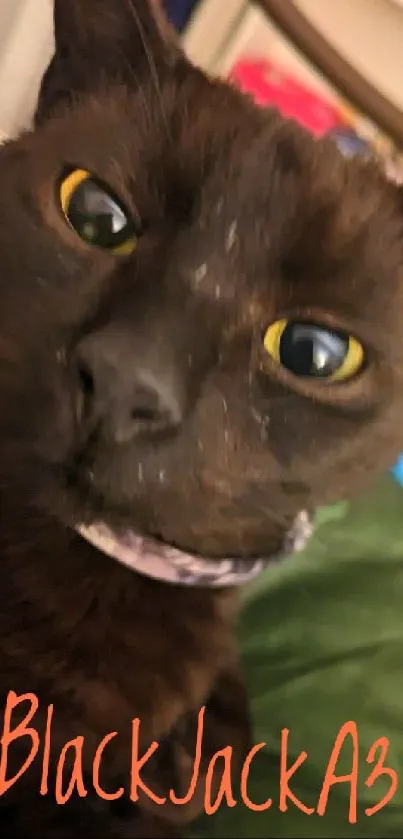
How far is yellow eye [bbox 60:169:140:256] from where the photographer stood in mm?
562

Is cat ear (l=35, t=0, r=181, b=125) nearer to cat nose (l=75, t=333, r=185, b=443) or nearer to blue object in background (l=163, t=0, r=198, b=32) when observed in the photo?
cat nose (l=75, t=333, r=185, b=443)

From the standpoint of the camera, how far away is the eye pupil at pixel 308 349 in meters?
0.53

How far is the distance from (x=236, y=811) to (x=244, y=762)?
0.07 meters

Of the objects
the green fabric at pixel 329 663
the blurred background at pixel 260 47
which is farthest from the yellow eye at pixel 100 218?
the blurred background at pixel 260 47

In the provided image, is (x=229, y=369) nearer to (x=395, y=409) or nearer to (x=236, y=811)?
(x=395, y=409)

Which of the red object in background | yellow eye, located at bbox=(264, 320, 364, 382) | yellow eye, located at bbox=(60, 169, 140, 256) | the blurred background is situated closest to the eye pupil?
yellow eye, located at bbox=(264, 320, 364, 382)

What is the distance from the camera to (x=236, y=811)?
2.51 feet

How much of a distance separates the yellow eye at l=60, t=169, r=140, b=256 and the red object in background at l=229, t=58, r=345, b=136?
941 millimetres

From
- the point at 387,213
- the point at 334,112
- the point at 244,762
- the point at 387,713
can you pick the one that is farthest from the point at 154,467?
the point at 334,112

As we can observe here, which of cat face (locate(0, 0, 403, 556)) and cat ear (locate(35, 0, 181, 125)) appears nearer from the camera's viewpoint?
cat face (locate(0, 0, 403, 556))

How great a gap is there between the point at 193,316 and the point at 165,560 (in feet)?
0.50

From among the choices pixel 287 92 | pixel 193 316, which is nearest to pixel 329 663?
pixel 193 316

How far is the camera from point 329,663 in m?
0.88

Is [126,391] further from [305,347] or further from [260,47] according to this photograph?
[260,47]
